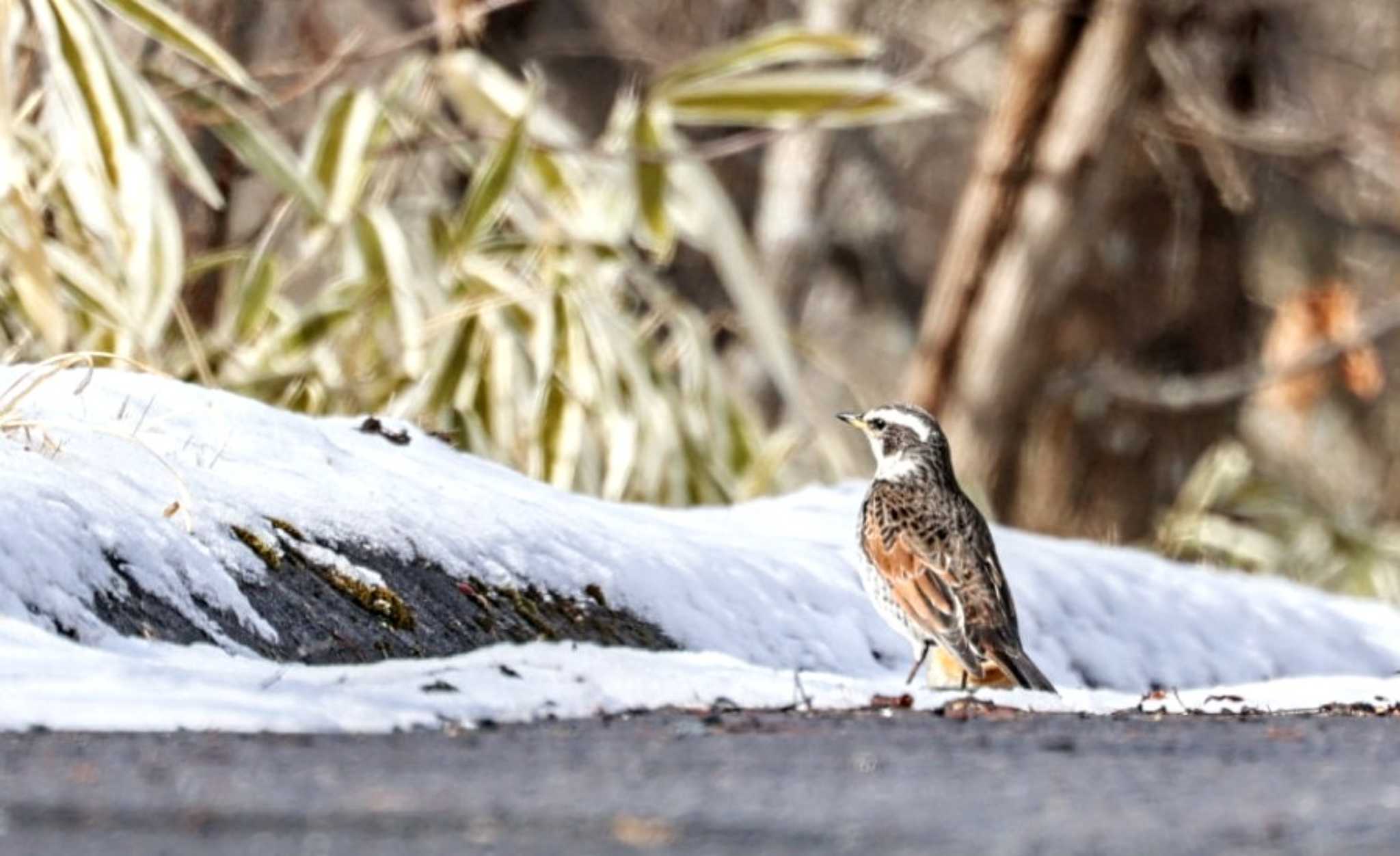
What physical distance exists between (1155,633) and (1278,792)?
10.4ft

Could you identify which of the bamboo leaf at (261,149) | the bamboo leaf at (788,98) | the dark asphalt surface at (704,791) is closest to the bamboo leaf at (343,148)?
the bamboo leaf at (261,149)

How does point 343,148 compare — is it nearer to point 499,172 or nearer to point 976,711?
point 499,172

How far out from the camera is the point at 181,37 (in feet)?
22.3

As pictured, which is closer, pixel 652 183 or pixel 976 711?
pixel 976 711

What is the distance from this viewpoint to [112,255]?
7422 millimetres

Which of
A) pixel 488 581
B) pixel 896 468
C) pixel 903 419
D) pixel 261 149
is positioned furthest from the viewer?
pixel 261 149

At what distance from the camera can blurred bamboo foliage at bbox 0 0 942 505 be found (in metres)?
7.55

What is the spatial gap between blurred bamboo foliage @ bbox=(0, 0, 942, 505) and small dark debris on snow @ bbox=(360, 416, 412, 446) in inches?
80.5

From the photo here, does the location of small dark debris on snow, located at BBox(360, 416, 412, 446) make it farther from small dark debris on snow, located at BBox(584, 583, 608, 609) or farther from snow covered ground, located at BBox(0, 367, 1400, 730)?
small dark debris on snow, located at BBox(584, 583, 608, 609)

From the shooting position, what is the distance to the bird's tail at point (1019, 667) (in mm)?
4871

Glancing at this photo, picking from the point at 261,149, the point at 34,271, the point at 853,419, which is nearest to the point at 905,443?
the point at 853,419

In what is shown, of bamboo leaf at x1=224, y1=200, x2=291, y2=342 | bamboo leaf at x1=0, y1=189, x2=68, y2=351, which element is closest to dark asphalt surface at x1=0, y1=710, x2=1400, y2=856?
bamboo leaf at x1=0, y1=189, x2=68, y2=351

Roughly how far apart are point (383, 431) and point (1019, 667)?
1329mm

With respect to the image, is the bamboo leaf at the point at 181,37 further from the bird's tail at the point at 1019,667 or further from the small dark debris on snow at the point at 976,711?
the small dark debris on snow at the point at 976,711
